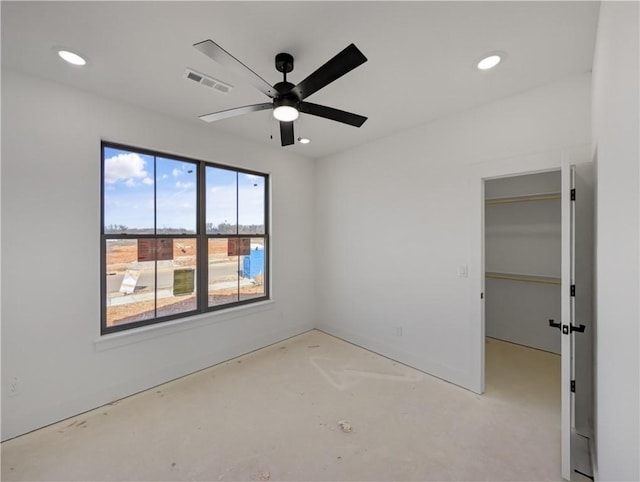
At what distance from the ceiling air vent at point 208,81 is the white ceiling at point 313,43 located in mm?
44

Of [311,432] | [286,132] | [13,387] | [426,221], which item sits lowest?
[311,432]

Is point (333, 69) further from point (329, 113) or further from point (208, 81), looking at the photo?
point (208, 81)

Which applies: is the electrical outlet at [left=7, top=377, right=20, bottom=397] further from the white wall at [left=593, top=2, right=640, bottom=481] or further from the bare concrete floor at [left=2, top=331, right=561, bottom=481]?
the white wall at [left=593, top=2, right=640, bottom=481]

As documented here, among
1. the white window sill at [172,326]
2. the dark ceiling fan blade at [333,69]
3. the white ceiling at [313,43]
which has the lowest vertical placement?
the white window sill at [172,326]

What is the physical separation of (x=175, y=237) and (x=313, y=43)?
2485 millimetres

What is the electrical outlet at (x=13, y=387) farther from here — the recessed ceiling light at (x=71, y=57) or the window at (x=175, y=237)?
the recessed ceiling light at (x=71, y=57)

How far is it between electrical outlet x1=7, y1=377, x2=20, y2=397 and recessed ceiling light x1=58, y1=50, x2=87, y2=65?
254 cm

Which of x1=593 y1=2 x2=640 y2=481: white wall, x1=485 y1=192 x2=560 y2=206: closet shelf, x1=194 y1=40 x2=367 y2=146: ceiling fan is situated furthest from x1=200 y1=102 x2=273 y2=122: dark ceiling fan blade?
x1=485 y1=192 x2=560 y2=206: closet shelf

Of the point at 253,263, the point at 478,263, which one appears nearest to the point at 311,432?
the point at 478,263

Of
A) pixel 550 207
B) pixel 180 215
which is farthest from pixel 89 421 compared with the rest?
pixel 550 207

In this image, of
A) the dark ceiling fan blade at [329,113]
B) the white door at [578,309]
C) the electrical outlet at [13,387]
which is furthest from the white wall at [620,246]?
the electrical outlet at [13,387]

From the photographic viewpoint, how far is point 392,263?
3639 millimetres

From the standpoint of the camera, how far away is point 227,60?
5.03ft

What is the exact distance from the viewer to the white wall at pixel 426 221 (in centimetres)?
255
